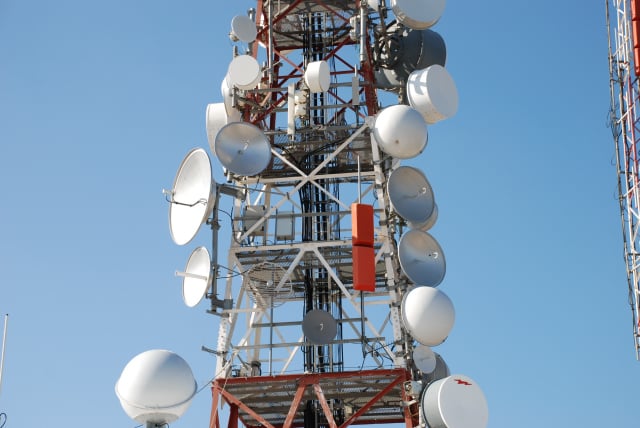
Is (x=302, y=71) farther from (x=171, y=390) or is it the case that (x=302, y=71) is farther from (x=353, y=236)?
(x=171, y=390)

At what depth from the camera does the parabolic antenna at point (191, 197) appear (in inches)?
1307

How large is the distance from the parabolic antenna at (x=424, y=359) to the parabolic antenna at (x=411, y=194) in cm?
422

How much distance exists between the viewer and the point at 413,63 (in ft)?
125

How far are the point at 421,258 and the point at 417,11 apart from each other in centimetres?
860

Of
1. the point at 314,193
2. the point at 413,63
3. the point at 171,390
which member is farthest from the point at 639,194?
the point at 171,390

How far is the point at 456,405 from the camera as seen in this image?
28828 mm

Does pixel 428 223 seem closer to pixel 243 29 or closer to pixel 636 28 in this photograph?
pixel 243 29

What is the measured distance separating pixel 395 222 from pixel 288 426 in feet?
25.3

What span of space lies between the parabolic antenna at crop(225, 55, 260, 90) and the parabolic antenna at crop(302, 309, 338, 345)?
26.2 ft

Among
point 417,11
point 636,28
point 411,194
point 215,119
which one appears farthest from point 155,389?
point 636,28

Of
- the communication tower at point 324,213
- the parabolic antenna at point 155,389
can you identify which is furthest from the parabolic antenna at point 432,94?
the parabolic antenna at point 155,389

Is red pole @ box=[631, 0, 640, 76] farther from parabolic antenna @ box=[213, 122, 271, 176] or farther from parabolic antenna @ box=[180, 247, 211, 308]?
parabolic antenna @ box=[180, 247, 211, 308]

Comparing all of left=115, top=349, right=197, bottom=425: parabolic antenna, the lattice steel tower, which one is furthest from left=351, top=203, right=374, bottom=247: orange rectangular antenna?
left=115, top=349, right=197, bottom=425: parabolic antenna

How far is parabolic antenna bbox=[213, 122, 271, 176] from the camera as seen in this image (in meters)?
33.5
